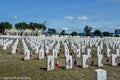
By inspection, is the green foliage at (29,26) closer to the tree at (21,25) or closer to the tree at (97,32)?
the tree at (21,25)

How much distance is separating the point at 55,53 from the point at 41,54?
1.46 m

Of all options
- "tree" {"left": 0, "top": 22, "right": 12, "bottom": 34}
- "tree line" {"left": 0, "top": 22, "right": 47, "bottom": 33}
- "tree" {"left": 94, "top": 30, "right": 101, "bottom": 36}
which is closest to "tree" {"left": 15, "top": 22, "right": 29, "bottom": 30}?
"tree line" {"left": 0, "top": 22, "right": 47, "bottom": 33}

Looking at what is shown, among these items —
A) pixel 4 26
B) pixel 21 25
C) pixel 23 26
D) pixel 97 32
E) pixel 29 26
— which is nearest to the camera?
pixel 97 32

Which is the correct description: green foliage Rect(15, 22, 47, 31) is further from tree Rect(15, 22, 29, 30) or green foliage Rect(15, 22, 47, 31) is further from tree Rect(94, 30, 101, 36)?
tree Rect(94, 30, 101, 36)

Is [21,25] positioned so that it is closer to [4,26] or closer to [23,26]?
[23,26]

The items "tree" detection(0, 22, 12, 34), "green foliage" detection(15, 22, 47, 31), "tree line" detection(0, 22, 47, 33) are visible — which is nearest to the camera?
"tree" detection(0, 22, 12, 34)

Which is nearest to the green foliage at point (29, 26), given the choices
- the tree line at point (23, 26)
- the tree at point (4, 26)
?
the tree line at point (23, 26)

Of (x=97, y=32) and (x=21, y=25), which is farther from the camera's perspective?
(x=21, y=25)

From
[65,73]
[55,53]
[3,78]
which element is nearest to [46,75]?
[65,73]

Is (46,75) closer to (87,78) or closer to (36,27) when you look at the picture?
(87,78)

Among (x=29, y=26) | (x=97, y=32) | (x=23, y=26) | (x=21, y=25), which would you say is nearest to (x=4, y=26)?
(x=21, y=25)

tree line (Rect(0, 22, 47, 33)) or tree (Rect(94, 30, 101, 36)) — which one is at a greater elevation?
tree line (Rect(0, 22, 47, 33))

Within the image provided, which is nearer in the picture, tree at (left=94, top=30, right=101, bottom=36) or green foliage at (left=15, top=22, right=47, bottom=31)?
tree at (left=94, top=30, right=101, bottom=36)

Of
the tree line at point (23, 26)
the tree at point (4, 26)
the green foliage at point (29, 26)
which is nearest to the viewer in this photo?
the tree at point (4, 26)
